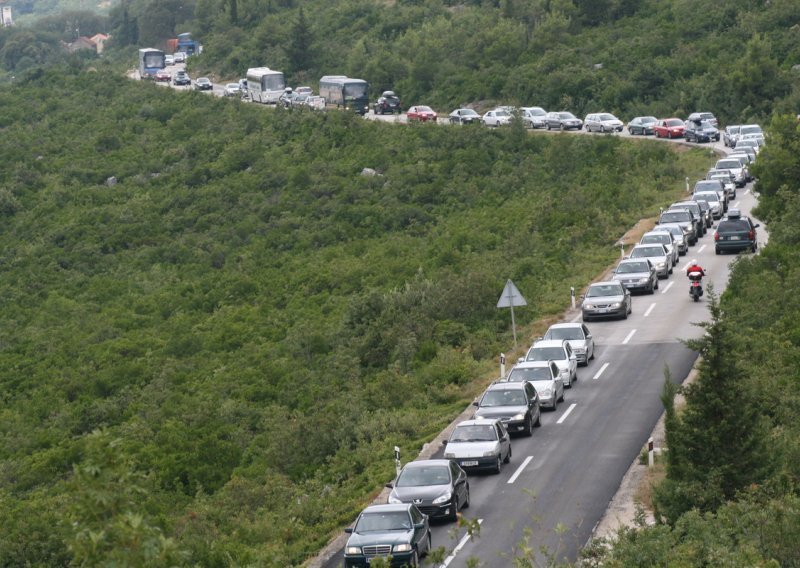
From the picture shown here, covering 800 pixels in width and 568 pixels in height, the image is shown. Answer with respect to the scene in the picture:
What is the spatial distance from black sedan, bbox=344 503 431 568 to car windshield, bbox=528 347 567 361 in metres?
12.2

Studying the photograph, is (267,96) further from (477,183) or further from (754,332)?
(754,332)

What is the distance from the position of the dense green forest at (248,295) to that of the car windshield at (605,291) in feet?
9.16

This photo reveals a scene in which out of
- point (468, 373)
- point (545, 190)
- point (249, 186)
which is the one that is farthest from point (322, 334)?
point (249, 186)

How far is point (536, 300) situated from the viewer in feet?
151

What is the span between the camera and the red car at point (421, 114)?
88938 mm

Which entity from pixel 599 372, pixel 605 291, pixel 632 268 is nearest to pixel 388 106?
pixel 632 268

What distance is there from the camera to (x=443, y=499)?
78.7 ft

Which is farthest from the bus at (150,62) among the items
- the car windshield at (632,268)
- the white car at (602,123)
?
the car windshield at (632,268)

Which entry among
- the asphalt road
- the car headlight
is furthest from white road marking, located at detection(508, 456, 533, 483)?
the car headlight

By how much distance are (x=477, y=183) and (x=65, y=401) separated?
33355 mm

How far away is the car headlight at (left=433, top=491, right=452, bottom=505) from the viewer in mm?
23972

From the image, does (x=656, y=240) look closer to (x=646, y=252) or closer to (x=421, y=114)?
(x=646, y=252)

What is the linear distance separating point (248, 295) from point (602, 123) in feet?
87.4

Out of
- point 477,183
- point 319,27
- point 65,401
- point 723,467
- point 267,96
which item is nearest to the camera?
point 723,467
